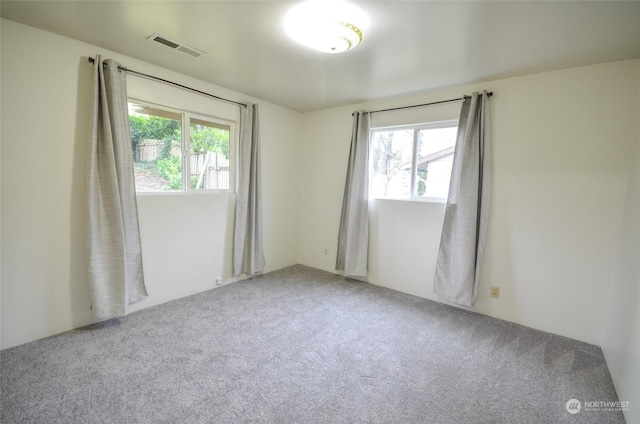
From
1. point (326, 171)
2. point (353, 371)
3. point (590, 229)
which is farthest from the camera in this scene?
point (326, 171)

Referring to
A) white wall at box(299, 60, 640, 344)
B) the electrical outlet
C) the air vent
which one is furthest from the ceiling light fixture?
the electrical outlet

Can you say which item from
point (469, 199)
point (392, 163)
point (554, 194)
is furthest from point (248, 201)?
point (554, 194)

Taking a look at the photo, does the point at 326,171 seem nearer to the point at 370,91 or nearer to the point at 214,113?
the point at 370,91

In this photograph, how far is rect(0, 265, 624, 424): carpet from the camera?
1.61 m

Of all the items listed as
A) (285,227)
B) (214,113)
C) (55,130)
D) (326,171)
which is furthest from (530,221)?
(55,130)

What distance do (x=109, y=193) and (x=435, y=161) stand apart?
3304 millimetres

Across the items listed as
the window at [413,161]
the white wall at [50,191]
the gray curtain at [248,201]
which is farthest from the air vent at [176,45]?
the window at [413,161]

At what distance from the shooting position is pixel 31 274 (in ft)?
7.05

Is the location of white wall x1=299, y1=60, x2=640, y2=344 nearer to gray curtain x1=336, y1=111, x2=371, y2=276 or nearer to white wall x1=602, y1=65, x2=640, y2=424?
white wall x1=602, y1=65, x2=640, y2=424

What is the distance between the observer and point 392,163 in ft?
11.9

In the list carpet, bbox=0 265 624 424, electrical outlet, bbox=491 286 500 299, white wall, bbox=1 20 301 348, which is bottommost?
carpet, bbox=0 265 624 424

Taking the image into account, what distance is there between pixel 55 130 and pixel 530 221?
418 cm

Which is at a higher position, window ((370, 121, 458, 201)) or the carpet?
window ((370, 121, 458, 201))

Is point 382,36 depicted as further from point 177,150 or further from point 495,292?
point 495,292
